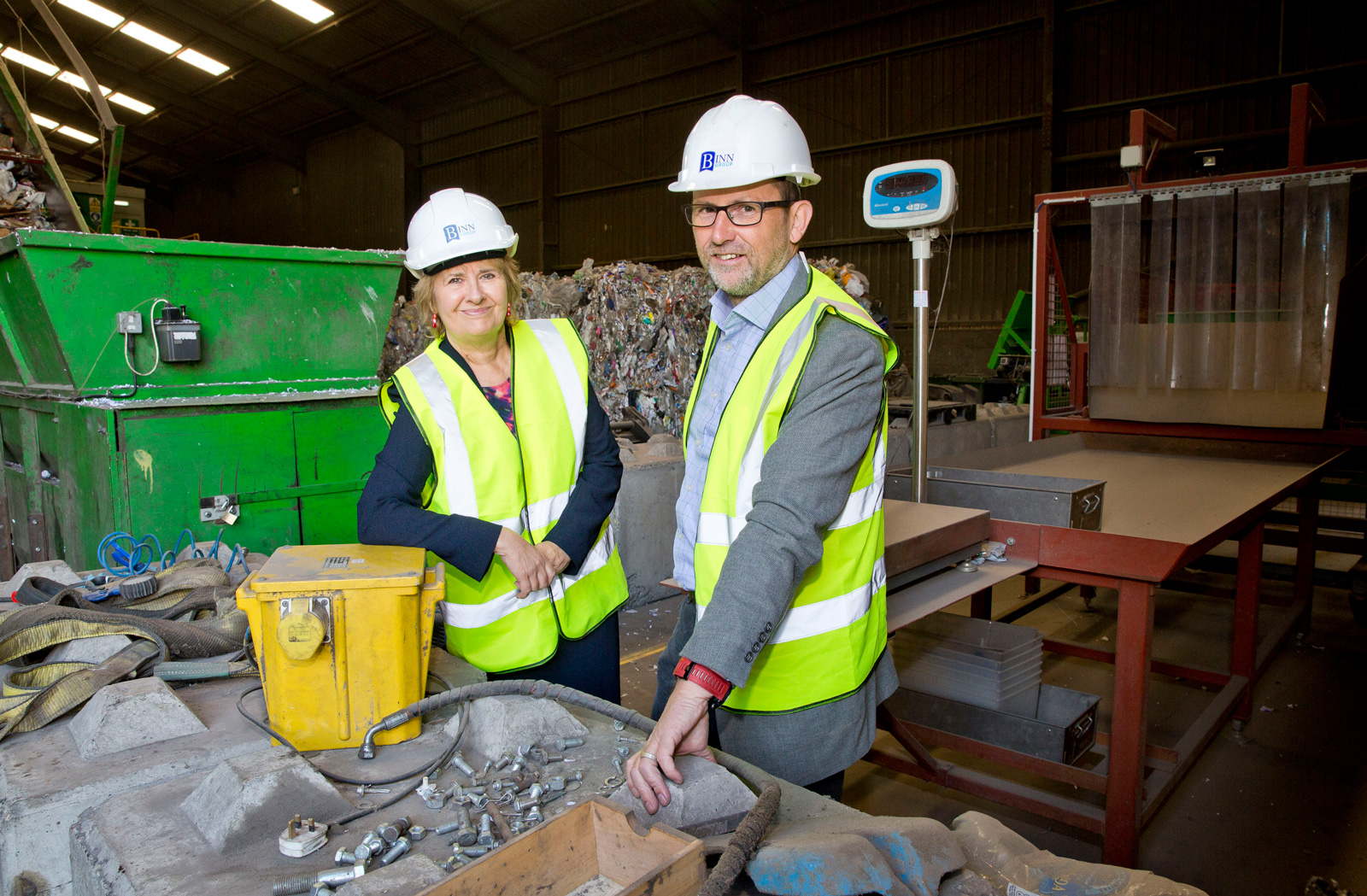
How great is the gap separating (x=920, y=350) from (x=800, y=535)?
1.45 metres

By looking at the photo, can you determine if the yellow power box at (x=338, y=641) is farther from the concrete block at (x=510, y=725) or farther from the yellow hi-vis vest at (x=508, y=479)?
the yellow hi-vis vest at (x=508, y=479)

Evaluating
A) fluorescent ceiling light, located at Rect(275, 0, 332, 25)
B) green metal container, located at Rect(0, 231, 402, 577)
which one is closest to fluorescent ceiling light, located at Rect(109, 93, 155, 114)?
fluorescent ceiling light, located at Rect(275, 0, 332, 25)

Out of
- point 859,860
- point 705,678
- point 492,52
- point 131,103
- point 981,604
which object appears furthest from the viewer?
point 131,103

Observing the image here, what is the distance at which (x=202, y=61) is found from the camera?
681 inches

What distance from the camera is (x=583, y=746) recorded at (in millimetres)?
1504

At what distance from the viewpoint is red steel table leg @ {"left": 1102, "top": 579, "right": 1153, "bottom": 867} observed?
2438 millimetres

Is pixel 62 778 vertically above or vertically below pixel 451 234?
below

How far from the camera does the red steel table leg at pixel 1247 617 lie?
3.58m

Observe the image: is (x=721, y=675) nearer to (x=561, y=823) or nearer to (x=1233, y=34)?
(x=561, y=823)

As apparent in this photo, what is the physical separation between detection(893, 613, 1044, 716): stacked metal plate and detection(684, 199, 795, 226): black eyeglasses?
1.88m

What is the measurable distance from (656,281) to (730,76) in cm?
780

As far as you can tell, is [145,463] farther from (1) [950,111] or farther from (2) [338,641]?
(1) [950,111]

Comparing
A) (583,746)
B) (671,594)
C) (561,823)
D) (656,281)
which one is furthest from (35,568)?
(656,281)

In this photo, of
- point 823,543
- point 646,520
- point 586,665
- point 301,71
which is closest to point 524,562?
point 586,665
